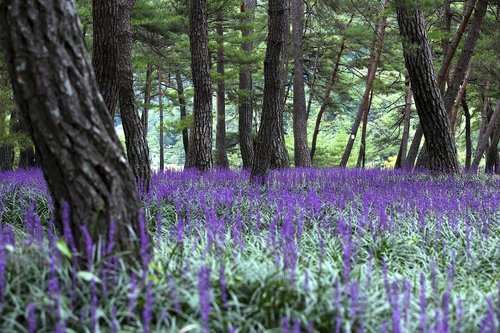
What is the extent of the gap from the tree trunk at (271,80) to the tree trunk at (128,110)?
6.29 ft

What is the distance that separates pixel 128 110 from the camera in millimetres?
7910

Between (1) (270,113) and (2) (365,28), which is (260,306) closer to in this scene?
(1) (270,113)

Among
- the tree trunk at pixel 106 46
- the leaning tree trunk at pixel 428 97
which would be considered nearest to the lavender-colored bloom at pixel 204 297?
the tree trunk at pixel 106 46

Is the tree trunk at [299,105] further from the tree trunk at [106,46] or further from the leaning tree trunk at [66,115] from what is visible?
the leaning tree trunk at [66,115]

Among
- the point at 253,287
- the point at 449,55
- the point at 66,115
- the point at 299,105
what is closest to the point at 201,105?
the point at 299,105

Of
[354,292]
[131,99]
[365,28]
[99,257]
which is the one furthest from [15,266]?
[365,28]

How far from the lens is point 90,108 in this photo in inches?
109

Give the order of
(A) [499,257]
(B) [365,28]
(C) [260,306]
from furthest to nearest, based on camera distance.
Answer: (B) [365,28] → (A) [499,257] → (C) [260,306]

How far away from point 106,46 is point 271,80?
274cm

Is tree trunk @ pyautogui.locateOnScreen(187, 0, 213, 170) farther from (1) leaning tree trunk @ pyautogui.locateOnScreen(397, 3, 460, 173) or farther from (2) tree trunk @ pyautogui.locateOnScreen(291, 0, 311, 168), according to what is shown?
(2) tree trunk @ pyautogui.locateOnScreen(291, 0, 311, 168)

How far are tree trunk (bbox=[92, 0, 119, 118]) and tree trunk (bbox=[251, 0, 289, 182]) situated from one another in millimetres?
2491

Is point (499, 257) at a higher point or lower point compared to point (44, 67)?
lower

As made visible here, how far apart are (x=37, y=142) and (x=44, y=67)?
42 cm

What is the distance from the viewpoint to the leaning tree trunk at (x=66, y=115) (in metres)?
2.64
